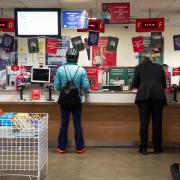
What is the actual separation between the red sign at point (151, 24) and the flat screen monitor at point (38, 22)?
156 centimetres

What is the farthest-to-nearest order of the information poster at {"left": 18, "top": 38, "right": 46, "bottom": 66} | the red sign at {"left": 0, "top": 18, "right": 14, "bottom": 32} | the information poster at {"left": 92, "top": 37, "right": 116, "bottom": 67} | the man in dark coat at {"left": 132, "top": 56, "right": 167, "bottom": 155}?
the information poster at {"left": 92, "top": 37, "right": 116, "bottom": 67}, the information poster at {"left": 18, "top": 38, "right": 46, "bottom": 66}, the red sign at {"left": 0, "top": 18, "right": 14, "bottom": 32}, the man in dark coat at {"left": 132, "top": 56, "right": 167, "bottom": 155}

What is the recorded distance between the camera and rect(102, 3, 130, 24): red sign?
728 centimetres

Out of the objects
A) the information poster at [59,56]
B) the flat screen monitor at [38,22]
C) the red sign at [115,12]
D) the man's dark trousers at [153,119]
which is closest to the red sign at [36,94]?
the flat screen monitor at [38,22]

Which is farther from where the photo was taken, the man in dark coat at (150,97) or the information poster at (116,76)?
the information poster at (116,76)

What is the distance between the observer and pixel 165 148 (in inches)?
246

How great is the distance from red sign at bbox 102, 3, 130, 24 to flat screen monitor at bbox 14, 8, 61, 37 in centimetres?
93

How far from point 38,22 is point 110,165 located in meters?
3.07

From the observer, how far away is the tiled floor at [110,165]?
4.62 meters

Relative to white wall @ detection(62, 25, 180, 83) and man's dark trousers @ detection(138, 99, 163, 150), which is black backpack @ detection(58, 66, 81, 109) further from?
white wall @ detection(62, 25, 180, 83)

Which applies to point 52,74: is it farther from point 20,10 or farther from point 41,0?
→ point 41,0

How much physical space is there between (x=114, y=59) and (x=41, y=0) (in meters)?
3.89

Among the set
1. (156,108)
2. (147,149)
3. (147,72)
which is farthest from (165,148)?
(147,72)

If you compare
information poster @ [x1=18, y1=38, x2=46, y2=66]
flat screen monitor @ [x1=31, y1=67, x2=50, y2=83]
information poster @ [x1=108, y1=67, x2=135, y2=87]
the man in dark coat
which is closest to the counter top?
flat screen monitor @ [x1=31, y1=67, x2=50, y2=83]

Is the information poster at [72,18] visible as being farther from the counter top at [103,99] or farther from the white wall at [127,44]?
the white wall at [127,44]
